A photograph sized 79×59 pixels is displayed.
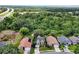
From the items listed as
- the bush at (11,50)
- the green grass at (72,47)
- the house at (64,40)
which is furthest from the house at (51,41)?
the bush at (11,50)

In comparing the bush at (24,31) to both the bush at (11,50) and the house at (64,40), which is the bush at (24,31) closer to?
the bush at (11,50)

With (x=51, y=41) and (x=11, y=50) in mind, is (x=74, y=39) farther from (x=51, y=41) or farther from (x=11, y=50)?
(x=11, y=50)

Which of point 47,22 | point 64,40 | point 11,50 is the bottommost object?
point 11,50

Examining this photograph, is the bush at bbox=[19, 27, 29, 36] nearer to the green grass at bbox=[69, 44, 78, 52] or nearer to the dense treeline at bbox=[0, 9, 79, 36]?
the dense treeline at bbox=[0, 9, 79, 36]


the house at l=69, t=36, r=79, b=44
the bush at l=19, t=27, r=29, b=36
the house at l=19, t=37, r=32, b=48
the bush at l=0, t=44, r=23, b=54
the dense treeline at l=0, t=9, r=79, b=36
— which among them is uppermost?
the dense treeline at l=0, t=9, r=79, b=36

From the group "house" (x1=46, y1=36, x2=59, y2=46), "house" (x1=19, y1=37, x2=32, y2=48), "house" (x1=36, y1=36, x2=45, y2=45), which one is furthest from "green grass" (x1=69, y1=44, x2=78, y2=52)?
"house" (x1=19, y1=37, x2=32, y2=48)

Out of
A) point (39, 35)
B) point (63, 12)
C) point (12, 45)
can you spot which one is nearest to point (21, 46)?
point (12, 45)

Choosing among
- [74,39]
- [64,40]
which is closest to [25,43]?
[64,40]
